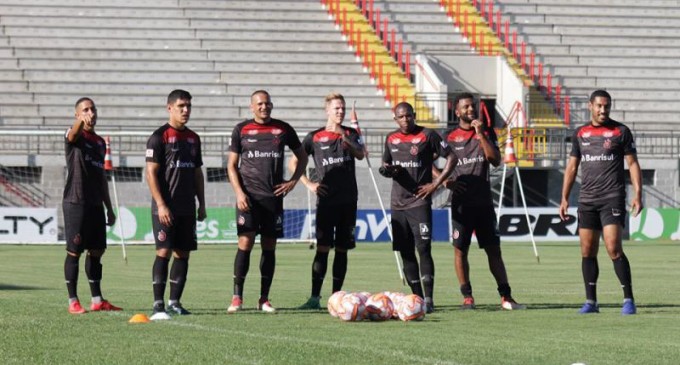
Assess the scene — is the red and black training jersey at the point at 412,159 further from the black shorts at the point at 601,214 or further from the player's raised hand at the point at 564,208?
the black shorts at the point at 601,214

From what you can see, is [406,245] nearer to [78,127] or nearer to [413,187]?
[413,187]

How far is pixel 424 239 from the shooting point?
14.0 meters

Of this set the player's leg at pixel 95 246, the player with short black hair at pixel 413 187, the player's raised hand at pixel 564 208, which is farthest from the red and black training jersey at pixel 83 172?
the player's raised hand at pixel 564 208

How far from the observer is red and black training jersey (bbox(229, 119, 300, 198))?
13.9 meters

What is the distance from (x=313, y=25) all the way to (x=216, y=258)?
1942 cm

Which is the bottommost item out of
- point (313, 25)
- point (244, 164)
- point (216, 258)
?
point (216, 258)

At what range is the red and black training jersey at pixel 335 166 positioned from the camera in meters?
14.4

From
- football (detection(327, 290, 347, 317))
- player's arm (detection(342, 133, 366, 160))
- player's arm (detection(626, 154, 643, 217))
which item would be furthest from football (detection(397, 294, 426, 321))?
player's arm (detection(626, 154, 643, 217))

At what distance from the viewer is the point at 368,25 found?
149 ft

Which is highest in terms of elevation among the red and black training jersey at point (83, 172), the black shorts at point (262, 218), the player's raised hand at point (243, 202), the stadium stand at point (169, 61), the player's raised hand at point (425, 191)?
the stadium stand at point (169, 61)

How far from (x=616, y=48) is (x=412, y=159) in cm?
3379

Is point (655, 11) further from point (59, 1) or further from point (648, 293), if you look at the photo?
point (648, 293)

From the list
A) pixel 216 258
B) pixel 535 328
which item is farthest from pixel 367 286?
pixel 216 258

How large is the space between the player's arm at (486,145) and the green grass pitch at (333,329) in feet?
5.16
